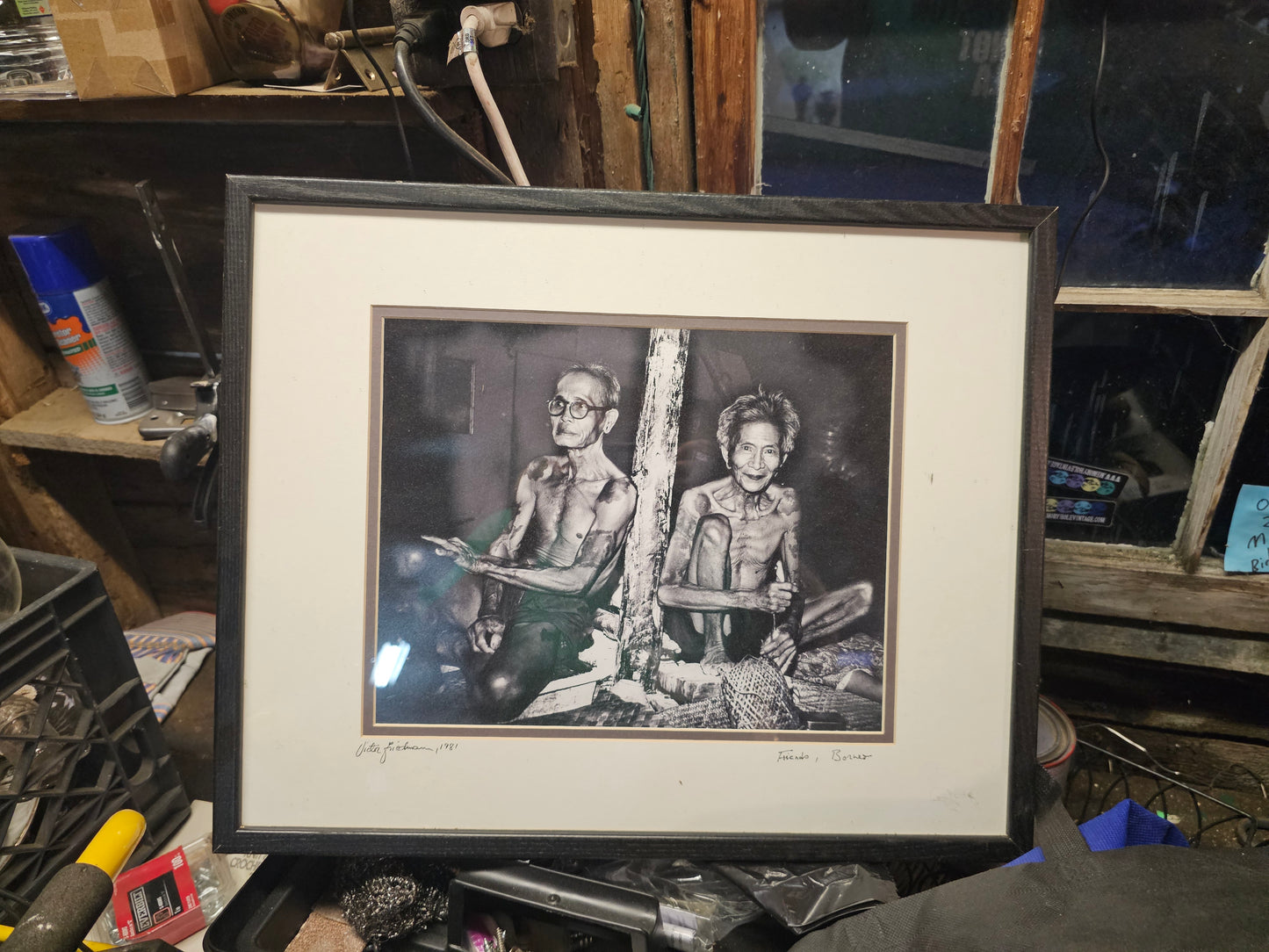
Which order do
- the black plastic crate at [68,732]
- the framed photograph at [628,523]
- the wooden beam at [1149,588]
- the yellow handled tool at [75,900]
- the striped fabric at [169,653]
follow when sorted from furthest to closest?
1. the striped fabric at [169,653]
2. the wooden beam at [1149,588]
3. the black plastic crate at [68,732]
4. the framed photograph at [628,523]
5. the yellow handled tool at [75,900]

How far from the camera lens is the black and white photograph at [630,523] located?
0.64 meters

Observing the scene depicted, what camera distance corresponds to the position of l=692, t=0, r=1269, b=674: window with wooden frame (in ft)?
2.61

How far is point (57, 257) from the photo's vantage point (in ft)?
3.30

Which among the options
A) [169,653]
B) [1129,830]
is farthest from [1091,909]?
[169,653]

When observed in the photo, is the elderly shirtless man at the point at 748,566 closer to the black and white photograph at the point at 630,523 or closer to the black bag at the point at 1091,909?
the black and white photograph at the point at 630,523

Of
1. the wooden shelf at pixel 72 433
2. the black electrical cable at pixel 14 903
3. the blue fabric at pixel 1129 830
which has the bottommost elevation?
the black electrical cable at pixel 14 903

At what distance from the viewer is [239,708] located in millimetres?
649

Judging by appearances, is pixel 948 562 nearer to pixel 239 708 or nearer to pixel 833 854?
pixel 833 854

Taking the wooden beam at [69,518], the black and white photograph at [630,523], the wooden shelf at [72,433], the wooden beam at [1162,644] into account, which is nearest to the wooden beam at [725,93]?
the black and white photograph at [630,523]

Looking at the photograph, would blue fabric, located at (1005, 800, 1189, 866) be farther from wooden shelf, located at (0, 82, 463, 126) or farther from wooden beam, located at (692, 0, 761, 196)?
wooden shelf, located at (0, 82, 463, 126)

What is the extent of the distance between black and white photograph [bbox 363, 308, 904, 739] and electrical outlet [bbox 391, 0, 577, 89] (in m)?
0.27

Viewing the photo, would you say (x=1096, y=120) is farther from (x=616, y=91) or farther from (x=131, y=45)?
(x=131, y=45)

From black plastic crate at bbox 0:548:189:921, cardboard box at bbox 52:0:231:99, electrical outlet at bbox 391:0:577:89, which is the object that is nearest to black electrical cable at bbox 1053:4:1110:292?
A: electrical outlet at bbox 391:0:577:89

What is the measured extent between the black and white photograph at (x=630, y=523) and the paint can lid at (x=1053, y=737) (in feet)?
1.12
